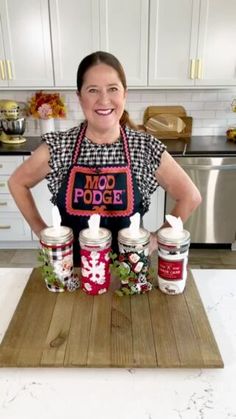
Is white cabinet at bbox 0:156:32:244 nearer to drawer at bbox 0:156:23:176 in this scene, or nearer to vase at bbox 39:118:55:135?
drawer at bbox 0:156:23:176

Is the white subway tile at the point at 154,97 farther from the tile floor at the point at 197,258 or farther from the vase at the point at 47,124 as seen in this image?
the tile floor at the point at 197,258

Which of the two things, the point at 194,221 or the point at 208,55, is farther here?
the point at 194,221

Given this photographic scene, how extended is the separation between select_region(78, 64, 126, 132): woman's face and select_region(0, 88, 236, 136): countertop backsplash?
80.8 inches

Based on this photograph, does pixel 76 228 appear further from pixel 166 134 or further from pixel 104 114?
pixel 166 134

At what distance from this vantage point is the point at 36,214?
137 centimetres

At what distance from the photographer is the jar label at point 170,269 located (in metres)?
0.95

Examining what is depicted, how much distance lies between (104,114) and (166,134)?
6.77 ft

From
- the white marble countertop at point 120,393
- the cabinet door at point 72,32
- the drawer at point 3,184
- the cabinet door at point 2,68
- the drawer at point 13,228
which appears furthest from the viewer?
the drawer at point 13,228

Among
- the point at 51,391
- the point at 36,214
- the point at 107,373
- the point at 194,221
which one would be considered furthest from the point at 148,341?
the point at 194,221

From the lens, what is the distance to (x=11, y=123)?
298cm

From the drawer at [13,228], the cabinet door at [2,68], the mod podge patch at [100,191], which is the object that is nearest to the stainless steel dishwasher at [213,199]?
the drawer at [13,228]

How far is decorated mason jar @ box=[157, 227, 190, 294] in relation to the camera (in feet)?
3.03

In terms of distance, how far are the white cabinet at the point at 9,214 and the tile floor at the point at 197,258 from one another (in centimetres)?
13

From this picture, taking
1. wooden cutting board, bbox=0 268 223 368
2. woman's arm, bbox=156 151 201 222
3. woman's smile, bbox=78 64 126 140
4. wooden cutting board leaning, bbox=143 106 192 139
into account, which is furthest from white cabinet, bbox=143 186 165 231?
wooden cutting board, bbox=0 268 223 368
